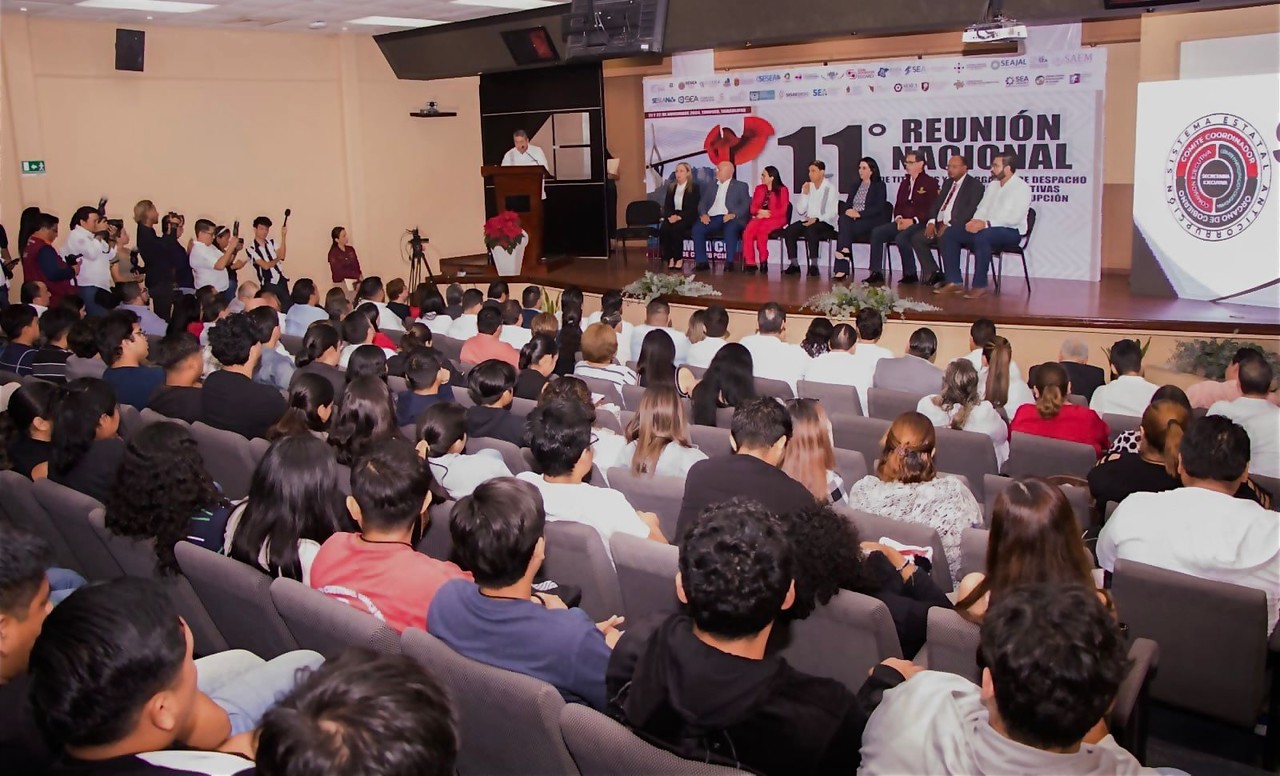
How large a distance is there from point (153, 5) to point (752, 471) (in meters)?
9.37

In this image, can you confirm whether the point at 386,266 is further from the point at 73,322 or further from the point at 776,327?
the point at 776,327

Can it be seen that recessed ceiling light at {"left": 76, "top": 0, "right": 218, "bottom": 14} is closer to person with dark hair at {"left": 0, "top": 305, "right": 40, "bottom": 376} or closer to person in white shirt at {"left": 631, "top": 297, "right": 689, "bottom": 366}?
person with dark hair at {"left": 0, "top": 305, "right": 40, "bottom": 376}

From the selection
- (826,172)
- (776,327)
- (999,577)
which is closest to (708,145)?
(826,172)

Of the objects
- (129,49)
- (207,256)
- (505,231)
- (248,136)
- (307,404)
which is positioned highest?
(129,49)

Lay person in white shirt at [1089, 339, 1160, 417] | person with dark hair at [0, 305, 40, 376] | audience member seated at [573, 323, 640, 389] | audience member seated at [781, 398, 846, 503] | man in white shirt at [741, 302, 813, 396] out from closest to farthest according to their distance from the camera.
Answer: audience member seated at [781, 398, 846, 503]
person in white shirt at [1089, 339, 1160, 417]
audience member seated at [573, 323, 640, 389]
person with dark hair at [0, 305, 40, 376]
man in white shirt at [741, 302, 813, 396]

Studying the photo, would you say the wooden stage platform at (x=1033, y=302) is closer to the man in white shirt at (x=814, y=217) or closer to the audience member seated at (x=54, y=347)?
the man in white shirt at (x=814, y=217)

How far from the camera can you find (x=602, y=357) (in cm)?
575

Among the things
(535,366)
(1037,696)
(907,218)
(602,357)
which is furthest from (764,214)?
(1037,696)

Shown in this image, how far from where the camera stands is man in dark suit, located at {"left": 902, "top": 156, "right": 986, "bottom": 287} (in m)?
9.20

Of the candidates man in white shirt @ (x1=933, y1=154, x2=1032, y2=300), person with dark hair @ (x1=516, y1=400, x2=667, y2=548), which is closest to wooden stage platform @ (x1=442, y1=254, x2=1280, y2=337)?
man in white shirt @ (x1=933, y1=154, x2=1032, y2=300)

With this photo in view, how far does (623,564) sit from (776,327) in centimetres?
370

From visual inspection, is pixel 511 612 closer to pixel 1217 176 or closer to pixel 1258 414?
pixel 1258 414

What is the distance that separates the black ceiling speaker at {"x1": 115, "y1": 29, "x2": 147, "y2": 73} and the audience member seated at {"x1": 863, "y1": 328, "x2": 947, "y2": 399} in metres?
9.12

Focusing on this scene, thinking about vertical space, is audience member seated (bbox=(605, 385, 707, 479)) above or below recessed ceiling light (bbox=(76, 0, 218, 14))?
below
